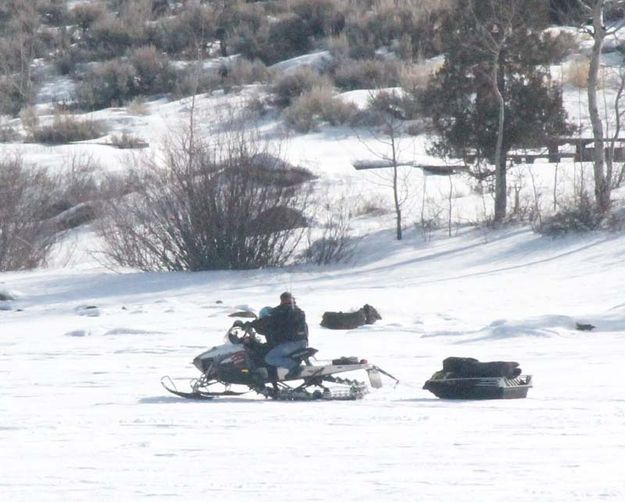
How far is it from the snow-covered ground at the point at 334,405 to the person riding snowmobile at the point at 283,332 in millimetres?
426

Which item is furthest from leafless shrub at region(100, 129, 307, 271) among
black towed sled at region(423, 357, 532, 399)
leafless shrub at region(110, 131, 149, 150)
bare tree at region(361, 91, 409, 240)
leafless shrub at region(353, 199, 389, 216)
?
black towed sled at region(423, 357, 532, 399)

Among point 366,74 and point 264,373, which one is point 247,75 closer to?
point 366,74

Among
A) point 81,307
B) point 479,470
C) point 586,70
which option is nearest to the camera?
point 479,470

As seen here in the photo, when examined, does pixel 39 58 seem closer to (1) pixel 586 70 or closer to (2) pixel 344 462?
(1) pixel 586 70

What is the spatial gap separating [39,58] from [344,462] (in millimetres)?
46886

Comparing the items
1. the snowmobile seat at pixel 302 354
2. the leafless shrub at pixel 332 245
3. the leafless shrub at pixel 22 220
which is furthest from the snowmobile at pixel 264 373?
the leafless shrub at pixel 22 220

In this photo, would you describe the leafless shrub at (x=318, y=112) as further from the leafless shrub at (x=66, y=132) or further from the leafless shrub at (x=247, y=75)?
the leafless shrub at (x=66, y=132)

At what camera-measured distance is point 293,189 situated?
29.0m

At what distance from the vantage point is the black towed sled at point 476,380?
11680 millimetres

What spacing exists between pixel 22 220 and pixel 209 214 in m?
5.37

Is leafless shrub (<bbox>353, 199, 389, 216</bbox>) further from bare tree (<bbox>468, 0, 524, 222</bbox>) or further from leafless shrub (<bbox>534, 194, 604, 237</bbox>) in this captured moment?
leafless shrub (<bbox>534, 194, 604, 237</bbox>)

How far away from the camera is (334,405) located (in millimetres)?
11570

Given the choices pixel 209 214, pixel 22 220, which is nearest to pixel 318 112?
pixel 22 220

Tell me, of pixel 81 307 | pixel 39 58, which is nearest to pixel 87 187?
pixel 81 307
